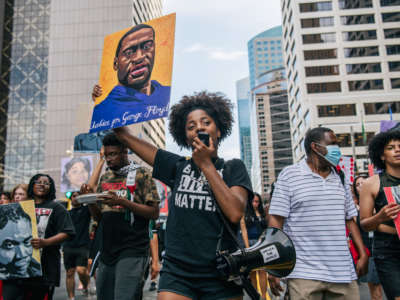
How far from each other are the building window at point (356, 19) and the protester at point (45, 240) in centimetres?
6377

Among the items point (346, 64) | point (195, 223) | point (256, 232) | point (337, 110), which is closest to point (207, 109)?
point (195, 223)

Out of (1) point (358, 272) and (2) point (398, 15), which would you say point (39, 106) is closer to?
(2) point (398, 15)

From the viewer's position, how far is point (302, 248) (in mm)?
3096

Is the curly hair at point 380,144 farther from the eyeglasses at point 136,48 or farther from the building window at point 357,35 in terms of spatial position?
the building window at point 357,35

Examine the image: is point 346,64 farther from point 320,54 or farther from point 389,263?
point 389,263

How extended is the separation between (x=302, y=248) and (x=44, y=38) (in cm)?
9157

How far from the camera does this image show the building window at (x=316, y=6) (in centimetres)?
6056

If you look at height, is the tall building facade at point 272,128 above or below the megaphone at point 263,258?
above

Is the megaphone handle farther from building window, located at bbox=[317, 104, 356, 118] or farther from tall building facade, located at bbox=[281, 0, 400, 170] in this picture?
building window, located at bbox=[317, 104, 356, 118]

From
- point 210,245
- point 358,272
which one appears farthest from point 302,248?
point 210,245

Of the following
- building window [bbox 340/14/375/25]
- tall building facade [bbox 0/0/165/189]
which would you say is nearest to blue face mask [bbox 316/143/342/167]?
tall building facade [bbox 0/0/165/189]

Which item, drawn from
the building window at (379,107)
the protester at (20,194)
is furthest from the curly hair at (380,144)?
the building window at (379,107)

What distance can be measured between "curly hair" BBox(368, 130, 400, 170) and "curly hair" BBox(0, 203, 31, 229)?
360 centimetres

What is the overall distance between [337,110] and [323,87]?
483cm
